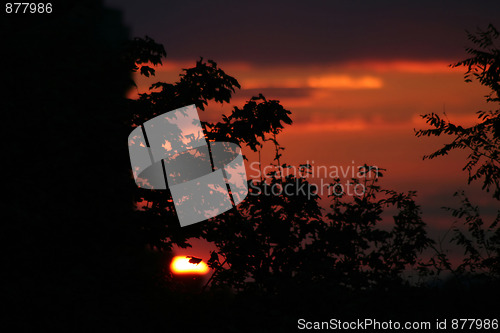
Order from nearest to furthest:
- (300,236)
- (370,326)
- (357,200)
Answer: (370,326) → (300,236) → (357,200)

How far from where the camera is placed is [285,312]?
10.6 metres

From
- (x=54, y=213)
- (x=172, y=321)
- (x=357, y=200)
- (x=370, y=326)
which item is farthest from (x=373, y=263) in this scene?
(x=54, y=213)

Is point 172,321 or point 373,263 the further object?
point 373,263

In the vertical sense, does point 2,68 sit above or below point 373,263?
above

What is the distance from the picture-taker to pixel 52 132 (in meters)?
10.9

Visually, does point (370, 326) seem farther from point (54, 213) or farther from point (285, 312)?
point (54, 213)

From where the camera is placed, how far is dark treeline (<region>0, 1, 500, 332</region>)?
34.7 ft

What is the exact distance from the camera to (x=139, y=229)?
12930 millimetres

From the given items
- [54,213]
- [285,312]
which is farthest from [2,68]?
[285,312]

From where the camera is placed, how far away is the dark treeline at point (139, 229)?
10.6 meters

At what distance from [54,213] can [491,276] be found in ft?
35.0

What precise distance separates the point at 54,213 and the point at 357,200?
7.35 metres

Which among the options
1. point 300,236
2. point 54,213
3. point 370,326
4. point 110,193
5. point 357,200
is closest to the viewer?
point 370,326

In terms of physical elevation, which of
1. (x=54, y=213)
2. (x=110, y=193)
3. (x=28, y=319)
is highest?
(x=110, y=193)
